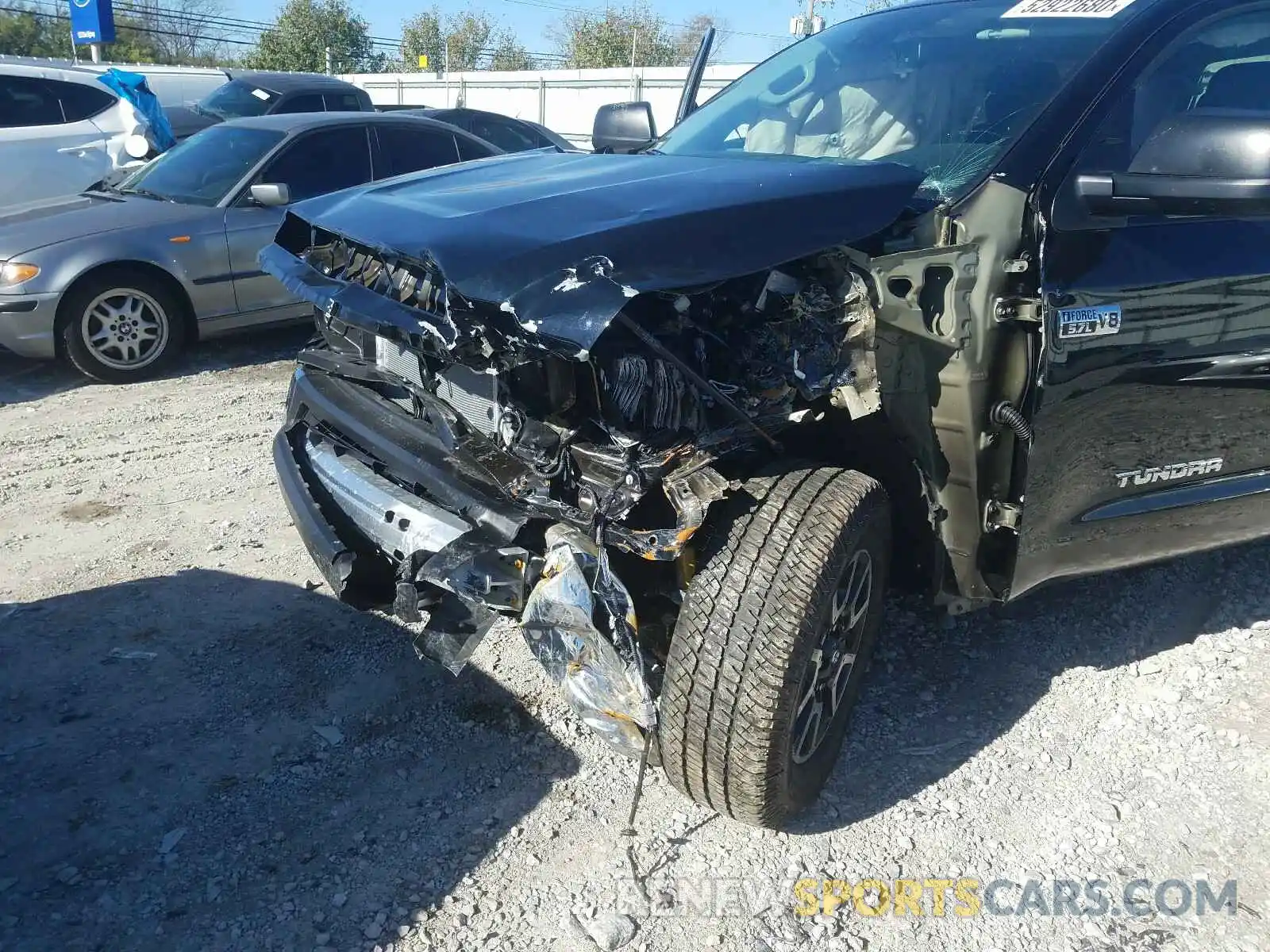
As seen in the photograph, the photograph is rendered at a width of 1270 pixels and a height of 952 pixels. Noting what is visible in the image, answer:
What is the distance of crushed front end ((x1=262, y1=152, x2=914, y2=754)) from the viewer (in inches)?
83.7

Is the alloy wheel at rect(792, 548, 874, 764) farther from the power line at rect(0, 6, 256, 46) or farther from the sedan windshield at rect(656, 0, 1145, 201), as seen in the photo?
the power line at rect(0, 6, 256, 46)

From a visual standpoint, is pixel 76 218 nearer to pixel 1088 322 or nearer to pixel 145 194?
pixel 145 194

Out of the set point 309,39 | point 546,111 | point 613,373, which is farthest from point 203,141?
point 309,39

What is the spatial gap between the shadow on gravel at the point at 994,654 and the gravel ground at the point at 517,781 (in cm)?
1

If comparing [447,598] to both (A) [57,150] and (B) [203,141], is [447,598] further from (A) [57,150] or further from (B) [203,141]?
(A) [57,150]

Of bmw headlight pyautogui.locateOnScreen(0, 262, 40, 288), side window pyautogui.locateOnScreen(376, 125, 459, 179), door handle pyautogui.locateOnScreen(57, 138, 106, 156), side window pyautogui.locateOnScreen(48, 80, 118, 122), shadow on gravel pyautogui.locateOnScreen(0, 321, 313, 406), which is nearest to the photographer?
bmw headlight pyautogui.locateOnScreen(0, 262, 40, 288)

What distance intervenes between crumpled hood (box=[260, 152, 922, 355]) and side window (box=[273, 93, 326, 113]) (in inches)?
350

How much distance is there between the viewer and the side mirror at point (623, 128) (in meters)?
3.96

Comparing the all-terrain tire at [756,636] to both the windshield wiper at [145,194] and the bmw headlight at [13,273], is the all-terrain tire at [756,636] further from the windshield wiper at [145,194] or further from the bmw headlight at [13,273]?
the windshield wiper at [145,194]

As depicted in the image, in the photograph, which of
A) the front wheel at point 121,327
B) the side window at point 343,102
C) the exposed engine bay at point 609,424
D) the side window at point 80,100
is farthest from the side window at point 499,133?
the exposed engine bay at point 609,424

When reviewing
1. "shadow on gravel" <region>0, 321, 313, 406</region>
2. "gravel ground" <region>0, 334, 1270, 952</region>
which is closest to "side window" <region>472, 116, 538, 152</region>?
"shadow on gravel" <region>0, 321, 313, 406</region>

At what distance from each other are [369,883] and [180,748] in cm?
79

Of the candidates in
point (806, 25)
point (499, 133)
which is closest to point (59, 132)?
point (499, 133)

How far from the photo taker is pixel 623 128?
403 centimetres
